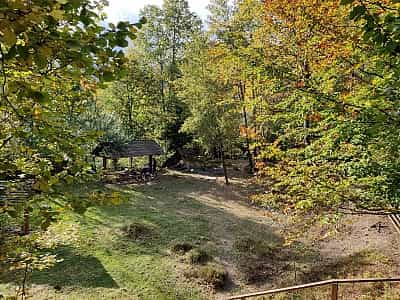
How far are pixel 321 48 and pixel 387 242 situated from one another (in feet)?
18.7

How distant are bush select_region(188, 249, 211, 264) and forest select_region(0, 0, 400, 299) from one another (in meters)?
0.04

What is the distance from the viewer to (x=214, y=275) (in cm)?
784

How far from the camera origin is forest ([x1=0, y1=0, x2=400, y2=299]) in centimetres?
139

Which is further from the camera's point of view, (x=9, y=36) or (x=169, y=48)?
(x=169, y=48)

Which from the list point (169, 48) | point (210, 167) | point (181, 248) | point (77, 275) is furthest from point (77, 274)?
point (169, 48)

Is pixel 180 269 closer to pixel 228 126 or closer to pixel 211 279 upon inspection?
pixel 211 279

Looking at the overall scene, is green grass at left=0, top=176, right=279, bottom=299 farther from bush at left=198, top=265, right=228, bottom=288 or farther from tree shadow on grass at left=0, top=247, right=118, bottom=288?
bush at left=198, top=265, right=228, bottom=288

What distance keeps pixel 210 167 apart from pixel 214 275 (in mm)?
12277

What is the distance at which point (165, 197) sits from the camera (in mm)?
14297

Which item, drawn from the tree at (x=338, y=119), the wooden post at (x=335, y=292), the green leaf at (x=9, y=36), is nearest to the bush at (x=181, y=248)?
the tree at (x=338, y=119)

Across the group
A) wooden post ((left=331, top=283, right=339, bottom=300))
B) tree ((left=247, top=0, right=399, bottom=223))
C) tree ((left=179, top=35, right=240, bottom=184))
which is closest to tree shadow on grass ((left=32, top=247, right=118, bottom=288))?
tree ((left=247, top=0, right=399, bottom=223))

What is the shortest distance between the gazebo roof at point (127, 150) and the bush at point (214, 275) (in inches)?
369

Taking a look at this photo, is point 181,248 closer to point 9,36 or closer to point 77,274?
point 77,274

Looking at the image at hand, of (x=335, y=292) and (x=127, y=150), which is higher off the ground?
(x=127, y=150)
